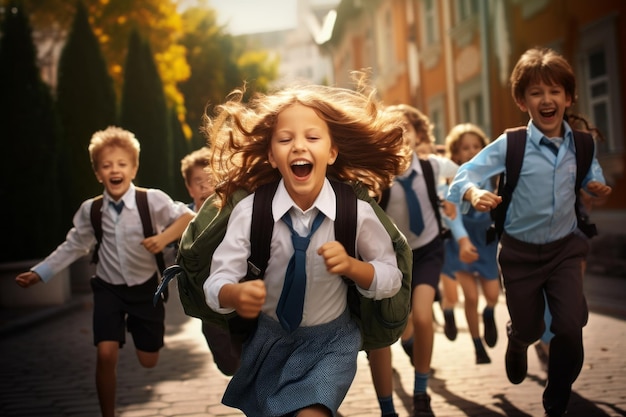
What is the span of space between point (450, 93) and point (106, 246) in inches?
781

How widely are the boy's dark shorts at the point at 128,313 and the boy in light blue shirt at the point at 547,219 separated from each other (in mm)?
2019

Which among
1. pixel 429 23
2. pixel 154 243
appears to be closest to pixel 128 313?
pixel 154 243

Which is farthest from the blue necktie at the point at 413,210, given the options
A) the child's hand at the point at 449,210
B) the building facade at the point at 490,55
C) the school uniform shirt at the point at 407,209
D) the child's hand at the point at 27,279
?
the building facade at the point at 490,55

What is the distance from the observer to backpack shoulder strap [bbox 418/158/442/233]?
6.59 m

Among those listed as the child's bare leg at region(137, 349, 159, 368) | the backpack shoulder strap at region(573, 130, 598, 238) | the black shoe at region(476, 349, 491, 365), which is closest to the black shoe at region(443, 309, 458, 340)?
the black shoe at region(476, 349, 491, 365)

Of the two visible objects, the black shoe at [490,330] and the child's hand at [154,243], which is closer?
the child's hand at [154,243]

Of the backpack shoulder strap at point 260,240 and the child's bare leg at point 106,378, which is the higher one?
the backpack shoulder strap at point 260,240

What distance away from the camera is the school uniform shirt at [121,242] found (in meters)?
5.76

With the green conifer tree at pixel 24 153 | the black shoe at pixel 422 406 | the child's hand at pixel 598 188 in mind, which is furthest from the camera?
the green conifer tree at pixel 24 153

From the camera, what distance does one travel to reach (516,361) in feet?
18.3

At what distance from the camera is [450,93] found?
24.7m

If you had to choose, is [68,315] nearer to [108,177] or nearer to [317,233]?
[108,177]

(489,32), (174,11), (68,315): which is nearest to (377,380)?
(68,315)

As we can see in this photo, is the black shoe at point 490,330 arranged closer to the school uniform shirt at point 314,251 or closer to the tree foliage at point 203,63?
the school uniform shirt at point 314,251
